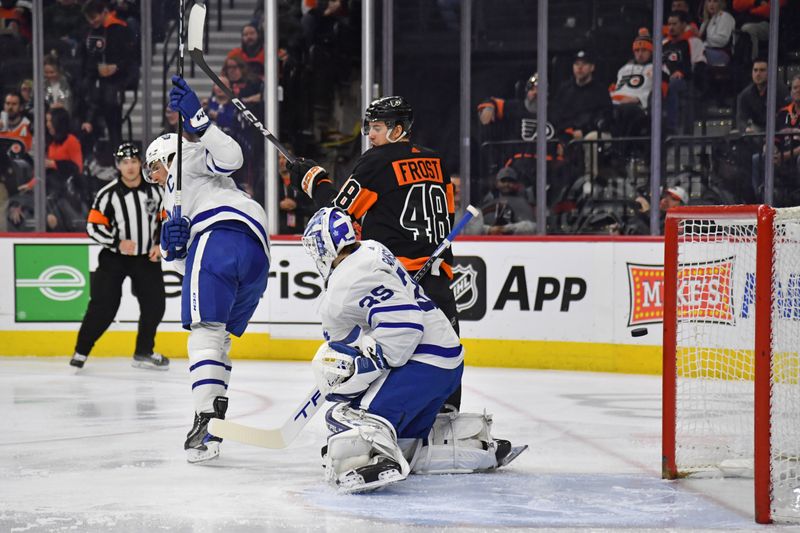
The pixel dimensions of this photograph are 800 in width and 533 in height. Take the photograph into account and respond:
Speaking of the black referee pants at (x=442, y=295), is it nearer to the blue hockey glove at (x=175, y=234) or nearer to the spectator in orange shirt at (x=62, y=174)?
the blue hockey glove at (x=175, y=234)

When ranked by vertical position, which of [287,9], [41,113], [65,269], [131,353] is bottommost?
[131,353]

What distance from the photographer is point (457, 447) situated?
10.8 ft

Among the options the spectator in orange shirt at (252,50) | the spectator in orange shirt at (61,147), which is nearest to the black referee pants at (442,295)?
the spectator in orange shirt at (252,50)

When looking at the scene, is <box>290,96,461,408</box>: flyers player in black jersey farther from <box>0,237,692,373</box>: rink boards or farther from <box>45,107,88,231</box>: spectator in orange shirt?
<box>45,107,88,231</box>: spectator in orange shirt

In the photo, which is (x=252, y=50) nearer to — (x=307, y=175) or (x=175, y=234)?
(x=307, y=175)

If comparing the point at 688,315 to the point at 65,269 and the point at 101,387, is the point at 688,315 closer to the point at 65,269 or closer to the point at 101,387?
the point at 101,387

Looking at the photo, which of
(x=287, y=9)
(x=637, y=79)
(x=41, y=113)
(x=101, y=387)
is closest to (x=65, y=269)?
(x=41, y=113)

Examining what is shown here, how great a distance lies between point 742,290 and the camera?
387 cm

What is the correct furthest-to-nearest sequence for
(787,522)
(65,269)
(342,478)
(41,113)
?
(41,113), (65,269), (342,478), (787,522)

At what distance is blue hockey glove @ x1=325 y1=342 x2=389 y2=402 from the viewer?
3008 mm

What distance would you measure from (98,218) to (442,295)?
2.98 metres

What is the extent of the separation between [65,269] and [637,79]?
12.1 feet

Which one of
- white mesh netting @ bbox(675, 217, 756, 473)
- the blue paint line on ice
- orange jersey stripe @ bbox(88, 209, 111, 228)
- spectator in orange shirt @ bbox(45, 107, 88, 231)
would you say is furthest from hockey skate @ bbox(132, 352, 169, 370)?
the blue paint line on ice

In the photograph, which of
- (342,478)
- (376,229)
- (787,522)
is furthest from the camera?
(376,229)
